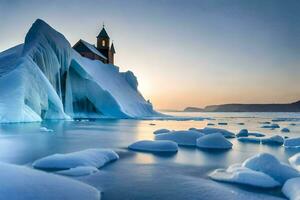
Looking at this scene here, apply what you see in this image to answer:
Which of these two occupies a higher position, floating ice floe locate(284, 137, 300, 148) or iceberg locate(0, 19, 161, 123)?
iceberg locate(0, 19, 161, 123)

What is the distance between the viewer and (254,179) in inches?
239

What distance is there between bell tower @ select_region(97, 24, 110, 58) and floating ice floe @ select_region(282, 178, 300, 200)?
5912 cm

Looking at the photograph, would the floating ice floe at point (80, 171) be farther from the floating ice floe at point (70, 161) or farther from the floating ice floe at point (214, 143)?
the floating ice floe at point (214, 143)

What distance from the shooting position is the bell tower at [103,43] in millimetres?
62562

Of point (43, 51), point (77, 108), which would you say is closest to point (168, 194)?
point (43, 51)

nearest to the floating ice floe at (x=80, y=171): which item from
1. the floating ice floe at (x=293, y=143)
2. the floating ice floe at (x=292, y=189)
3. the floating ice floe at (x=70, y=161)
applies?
the floating ice floe at (x=70, y=161)

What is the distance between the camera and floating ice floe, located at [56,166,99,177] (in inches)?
252

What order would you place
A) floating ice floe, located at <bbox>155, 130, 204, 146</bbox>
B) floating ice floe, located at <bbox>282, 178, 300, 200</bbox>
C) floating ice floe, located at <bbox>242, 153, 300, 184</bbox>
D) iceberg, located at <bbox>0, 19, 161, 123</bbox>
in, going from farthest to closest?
iceberg, located at <bbox>0, 19, 161, 123</bbox> → floating ice floe, located at <bbox>155, 130, 204, 146</bbox> → floating ice floe, located at <bbox>242, 153, 300, 184</bbox> → floating ice floe, located at <bbox>282, 178, 300, 200</bbox>

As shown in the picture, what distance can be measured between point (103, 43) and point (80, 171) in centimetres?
5858

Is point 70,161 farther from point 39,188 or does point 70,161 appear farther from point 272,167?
point 272,167

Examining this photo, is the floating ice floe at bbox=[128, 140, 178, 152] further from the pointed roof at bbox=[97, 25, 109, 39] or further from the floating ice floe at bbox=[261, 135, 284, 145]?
the pointed roof at bbox=[97, 25, 109, 39]

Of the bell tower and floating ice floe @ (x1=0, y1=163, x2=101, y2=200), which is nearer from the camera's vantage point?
floating ice floe @ (x1=0, y1=163, x2=101, y2=200)

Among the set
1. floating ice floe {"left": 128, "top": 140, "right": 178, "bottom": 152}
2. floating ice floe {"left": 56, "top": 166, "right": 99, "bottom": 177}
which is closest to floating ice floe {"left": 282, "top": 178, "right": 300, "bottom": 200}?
floating ice floe {"left": 56, "top": 166, "right": 99, "bottom": 177}

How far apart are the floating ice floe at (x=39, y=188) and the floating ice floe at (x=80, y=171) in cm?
77
